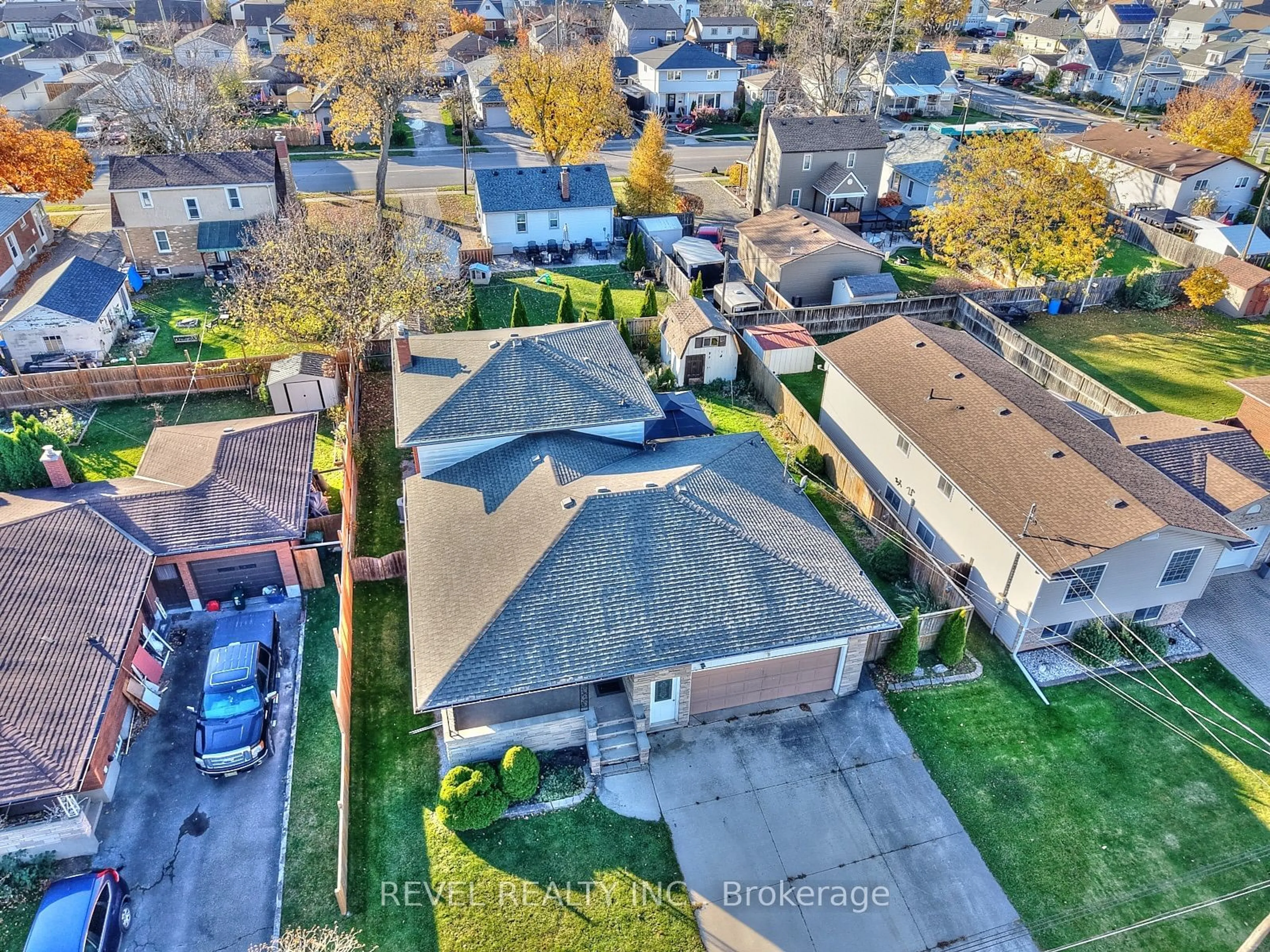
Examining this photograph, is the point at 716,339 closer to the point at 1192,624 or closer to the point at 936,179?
the point at 1192,624

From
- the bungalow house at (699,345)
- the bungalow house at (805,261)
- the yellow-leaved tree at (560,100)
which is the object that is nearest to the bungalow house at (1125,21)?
the yellow-leaved tree at (560,100)

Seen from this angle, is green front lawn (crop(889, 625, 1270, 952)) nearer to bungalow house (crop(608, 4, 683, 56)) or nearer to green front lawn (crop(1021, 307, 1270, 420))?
green front lawn (crop(1021, 307, 1270, 420))

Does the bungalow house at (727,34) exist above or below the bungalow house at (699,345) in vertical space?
above

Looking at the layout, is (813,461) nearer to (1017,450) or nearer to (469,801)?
(1017,450)

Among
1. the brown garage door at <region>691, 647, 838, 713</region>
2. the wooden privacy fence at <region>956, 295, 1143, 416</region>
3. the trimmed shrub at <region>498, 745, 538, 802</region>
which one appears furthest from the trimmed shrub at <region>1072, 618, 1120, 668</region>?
the trimmed shrub at <region>498, 745, 538, 802</region>

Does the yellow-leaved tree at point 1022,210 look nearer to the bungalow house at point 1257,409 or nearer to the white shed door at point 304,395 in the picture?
the bungalow house at point 1257,409

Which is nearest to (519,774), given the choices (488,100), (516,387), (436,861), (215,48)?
(436,861)
